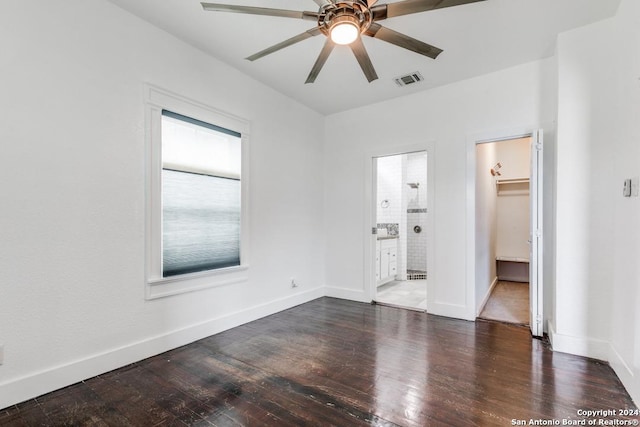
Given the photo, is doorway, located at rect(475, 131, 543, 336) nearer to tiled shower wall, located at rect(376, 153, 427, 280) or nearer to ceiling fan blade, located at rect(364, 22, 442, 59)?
tiled shower wall, located at rect(376, 153, 427, 280)

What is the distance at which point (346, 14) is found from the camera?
5.74 ft

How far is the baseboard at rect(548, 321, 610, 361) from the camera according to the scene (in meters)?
2.48

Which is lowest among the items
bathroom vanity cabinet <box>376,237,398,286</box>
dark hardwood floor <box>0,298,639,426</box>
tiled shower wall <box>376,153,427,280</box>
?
dark hardwood floor <box>0,298,639,426</box>

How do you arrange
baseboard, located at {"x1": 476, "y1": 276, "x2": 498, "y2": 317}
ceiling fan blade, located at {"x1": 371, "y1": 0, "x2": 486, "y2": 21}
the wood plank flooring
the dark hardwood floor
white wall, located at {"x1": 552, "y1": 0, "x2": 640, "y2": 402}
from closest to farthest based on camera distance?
ceiling fan blade, located at {"x1": 371, "y1": 0, "x2": 486, "y2": 21} → the dark hardwood floor → white wall, located at {"x1": 552, "y1": 0, "x2": 640, "y2": 402} → the wood plank flooring → baseboard, located at {"x1": 476, "y1": 276, "x2": 498, "y2": 317}

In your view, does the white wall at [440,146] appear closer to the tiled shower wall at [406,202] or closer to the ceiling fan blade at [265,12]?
the tiled shower wall at [406,202]

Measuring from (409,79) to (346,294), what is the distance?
9.83 ft

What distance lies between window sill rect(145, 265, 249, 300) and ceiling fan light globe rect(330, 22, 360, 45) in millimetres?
2357

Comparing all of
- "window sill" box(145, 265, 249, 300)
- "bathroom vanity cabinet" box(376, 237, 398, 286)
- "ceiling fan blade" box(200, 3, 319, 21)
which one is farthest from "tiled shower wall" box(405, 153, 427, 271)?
"ceiling fan blade" box(200, 3, 319, 21)

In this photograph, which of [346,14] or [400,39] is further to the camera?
[400,39]

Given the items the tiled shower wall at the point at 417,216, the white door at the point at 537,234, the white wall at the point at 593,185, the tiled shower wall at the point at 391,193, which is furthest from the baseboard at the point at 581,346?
the tiled shower wall at the point at 391,193

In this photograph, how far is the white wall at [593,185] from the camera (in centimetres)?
232

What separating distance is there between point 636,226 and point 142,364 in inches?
147

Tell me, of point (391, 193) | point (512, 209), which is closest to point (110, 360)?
point (391, 193)

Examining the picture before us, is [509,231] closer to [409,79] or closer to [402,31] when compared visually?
[409,79]
